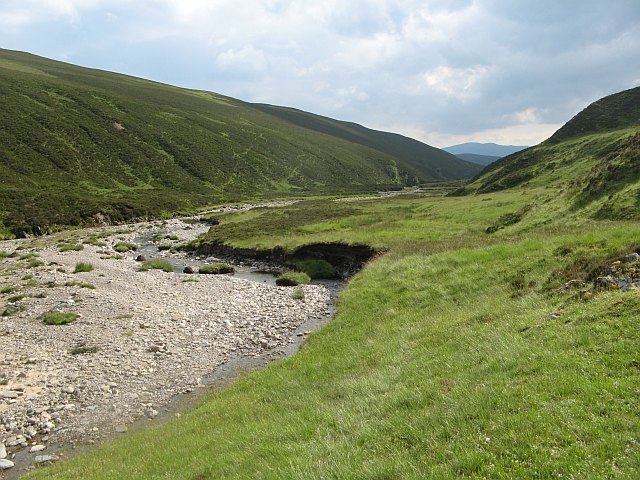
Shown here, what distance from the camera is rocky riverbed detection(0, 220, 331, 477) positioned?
1456 cm

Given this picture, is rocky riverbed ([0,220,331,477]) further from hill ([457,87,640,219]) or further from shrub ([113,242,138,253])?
hill ([457,87,640,219])

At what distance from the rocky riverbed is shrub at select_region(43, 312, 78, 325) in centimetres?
29

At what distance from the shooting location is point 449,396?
9148mm

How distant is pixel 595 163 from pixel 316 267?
45.7 metres

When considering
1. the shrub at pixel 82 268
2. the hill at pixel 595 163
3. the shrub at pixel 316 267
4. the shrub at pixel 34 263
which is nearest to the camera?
the hill at pixel 595 163

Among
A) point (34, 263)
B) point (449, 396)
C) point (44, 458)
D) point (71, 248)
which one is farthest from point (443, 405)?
point (71, 248)

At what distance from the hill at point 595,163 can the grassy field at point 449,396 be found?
10082 mm

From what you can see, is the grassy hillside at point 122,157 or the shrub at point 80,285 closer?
the shrub at point 80,285

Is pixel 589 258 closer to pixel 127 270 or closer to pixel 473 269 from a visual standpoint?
pixel 473 269

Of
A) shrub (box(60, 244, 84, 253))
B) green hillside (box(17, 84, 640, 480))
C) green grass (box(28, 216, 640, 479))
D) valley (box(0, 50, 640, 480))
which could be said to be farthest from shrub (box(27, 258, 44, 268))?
green grass (box(28, 216, 640, 479))

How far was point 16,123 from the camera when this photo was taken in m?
102

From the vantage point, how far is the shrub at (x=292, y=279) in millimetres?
33469

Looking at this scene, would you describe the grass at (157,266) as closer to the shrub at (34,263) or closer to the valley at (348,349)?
the valley at (348,349)

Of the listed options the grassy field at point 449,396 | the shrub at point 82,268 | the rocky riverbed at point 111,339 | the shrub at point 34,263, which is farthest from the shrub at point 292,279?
the shrub at point 34,263
